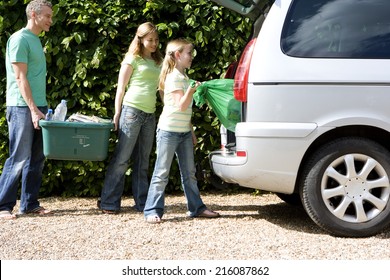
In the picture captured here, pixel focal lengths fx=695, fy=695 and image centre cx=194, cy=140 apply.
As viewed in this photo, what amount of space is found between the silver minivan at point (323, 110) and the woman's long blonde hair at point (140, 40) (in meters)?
1.10

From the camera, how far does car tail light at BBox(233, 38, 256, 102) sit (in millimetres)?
5000

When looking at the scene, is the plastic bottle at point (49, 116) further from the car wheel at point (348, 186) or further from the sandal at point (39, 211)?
the car wheel at point (348, 186)

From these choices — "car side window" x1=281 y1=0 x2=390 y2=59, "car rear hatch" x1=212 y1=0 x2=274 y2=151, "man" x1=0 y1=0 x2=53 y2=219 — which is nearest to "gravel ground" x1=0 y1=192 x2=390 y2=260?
"man" x1=0 y1=0 x2=53 y2=219

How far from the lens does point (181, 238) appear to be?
511cm

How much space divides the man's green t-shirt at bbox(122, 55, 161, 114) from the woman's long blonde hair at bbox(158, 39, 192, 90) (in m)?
0.31

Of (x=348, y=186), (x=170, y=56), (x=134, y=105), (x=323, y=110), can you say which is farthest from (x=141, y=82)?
(x=348, y=186)

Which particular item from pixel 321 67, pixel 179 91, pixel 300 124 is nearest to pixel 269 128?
pixel 300 124

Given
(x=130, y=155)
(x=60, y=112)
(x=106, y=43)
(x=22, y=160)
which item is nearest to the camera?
(x=60, y=112)

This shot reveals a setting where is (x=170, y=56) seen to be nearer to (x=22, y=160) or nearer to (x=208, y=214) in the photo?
(x=208, y=214)

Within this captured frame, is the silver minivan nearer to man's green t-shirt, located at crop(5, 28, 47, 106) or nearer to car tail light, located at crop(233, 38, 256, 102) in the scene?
car tail light, located at crop(233, 38, 256, 102)

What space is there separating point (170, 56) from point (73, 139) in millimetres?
1040

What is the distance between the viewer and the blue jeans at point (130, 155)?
5938 mm

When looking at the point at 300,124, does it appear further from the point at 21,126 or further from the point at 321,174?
the point at 21,126

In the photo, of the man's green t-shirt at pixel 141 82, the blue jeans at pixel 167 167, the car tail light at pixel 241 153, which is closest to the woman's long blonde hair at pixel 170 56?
the man's green t-shirt at pixel 141 82
